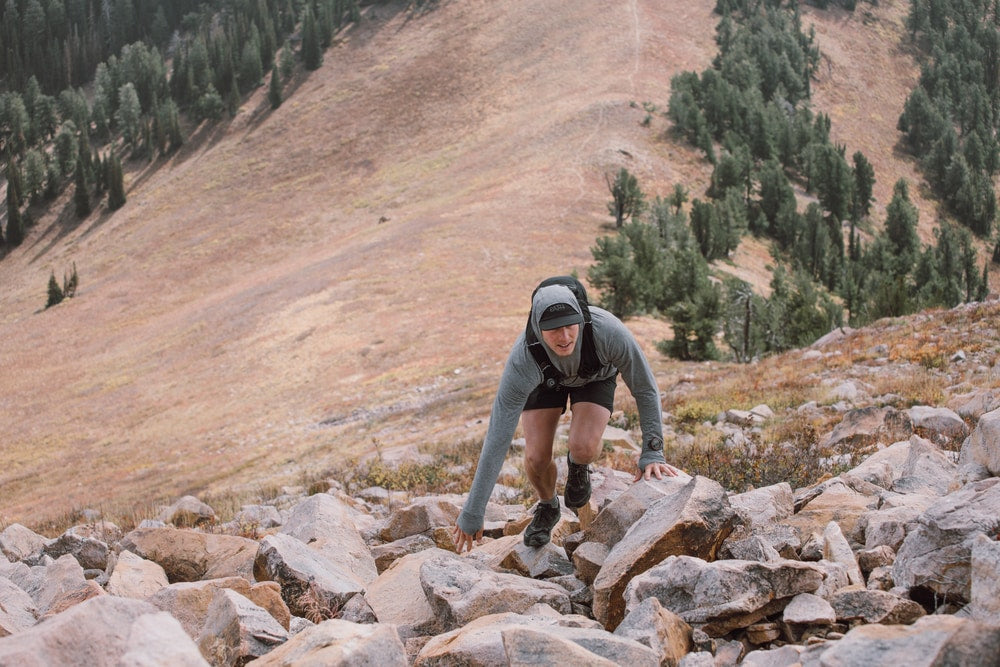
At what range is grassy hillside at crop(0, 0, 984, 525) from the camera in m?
22.6

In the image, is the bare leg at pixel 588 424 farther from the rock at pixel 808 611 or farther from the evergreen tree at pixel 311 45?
the evergreen tree at pixel 311 45

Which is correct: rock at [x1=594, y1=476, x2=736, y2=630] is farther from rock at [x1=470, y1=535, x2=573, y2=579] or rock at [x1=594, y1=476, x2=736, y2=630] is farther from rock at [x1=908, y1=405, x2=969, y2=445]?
rock at [x1=908, y1=405, x2=969, y2=445]

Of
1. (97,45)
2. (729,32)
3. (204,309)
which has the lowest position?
(204,309)

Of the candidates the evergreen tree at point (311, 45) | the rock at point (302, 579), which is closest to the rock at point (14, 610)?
the rock at point (302, 579)

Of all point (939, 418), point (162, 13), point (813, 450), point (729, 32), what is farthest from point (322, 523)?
point (162, 13)

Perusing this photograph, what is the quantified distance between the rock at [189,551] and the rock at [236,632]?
1805mm

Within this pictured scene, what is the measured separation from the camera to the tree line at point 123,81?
8144cm

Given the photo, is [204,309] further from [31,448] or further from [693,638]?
[693,638]

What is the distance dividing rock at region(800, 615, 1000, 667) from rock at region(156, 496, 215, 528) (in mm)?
7580

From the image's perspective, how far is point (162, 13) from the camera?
125062 millimetres

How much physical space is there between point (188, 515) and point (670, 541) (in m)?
6.73

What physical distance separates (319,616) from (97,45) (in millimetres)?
142309

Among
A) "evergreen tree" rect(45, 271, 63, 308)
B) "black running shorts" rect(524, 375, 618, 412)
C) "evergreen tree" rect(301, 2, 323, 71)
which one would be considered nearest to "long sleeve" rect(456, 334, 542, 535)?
"black running shorts" rect(524, 375, 618, 412)

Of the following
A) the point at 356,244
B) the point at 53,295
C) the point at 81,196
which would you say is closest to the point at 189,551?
the point at 356,244
